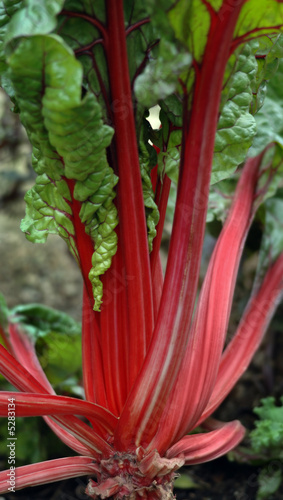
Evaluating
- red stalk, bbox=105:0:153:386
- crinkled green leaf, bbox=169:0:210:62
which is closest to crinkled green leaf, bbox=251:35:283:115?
crinkled green leaf, bbox=169:0:210:62

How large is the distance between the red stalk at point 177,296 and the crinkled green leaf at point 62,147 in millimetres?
134

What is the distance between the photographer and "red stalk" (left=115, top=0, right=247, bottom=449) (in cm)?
84

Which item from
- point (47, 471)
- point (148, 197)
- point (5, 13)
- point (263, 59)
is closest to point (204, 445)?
point (47, 471)

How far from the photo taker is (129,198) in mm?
899

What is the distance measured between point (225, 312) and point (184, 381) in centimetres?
20

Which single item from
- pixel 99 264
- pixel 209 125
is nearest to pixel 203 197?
pixel 209 125

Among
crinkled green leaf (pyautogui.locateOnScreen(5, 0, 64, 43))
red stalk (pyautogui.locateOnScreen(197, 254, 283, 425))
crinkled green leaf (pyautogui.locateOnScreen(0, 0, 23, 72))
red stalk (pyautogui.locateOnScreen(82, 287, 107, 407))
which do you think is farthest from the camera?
red stalk (pyautogui.locateOnScreen(197, 254, 283, 425))

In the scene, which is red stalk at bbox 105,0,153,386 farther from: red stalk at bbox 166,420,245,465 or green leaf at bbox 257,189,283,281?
green leaf at bbox 257,189,283,281

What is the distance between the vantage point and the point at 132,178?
0.90 metres

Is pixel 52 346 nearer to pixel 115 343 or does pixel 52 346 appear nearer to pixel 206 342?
pixel 115 343

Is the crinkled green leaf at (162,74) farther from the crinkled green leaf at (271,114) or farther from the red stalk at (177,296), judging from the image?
the crinkled green leaf at (271,114)

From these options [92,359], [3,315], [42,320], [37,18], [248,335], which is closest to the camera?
[37,18]

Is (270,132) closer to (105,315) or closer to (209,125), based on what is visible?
(209,125)

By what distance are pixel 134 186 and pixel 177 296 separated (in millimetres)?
225
